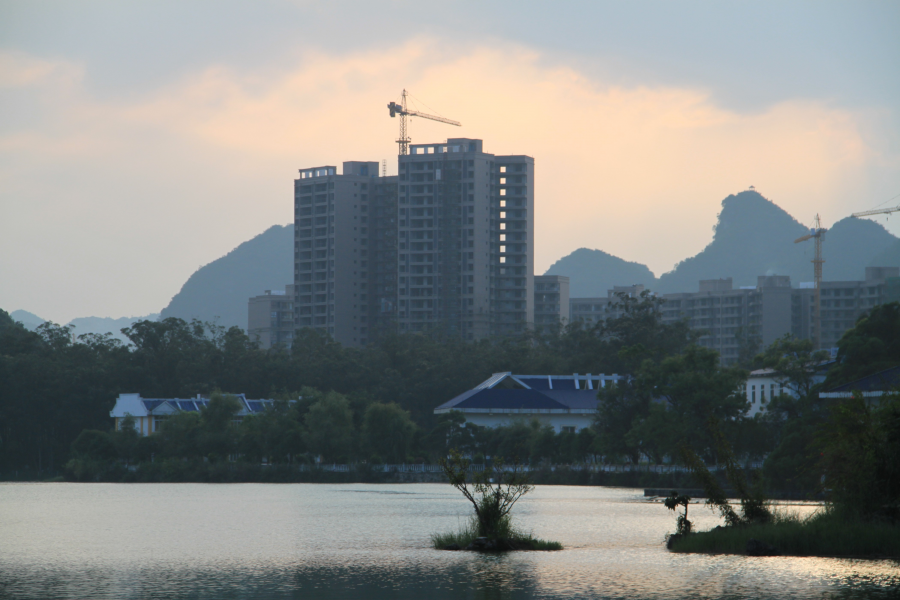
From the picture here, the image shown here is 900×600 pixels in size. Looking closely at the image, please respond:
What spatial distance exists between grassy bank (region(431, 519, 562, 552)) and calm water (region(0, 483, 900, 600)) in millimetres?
689

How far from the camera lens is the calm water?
25.4 m

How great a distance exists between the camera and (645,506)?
177ft

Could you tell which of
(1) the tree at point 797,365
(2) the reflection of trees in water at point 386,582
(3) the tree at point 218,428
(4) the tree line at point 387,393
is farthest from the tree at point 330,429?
(2) the reflection of trees in water at point 386,582

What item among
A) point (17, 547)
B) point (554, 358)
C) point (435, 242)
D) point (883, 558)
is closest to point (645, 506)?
point (883, 558)

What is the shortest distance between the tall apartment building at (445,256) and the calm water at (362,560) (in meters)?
110

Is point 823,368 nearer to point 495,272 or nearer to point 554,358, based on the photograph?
point 554,358

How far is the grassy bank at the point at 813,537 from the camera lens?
29.1 meters

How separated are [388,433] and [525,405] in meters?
12.6

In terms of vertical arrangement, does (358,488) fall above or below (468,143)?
below

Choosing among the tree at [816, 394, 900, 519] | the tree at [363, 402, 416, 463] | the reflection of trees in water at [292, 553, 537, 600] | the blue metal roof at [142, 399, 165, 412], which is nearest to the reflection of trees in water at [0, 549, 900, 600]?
the reflection of trees in water at [292, 553, 537, 600]

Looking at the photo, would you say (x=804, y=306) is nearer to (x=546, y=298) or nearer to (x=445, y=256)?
(x=546, y=298)

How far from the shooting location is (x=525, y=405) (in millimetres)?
91500

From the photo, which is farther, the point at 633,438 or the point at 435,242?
the point at 435,242

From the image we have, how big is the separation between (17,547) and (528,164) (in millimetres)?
136698
